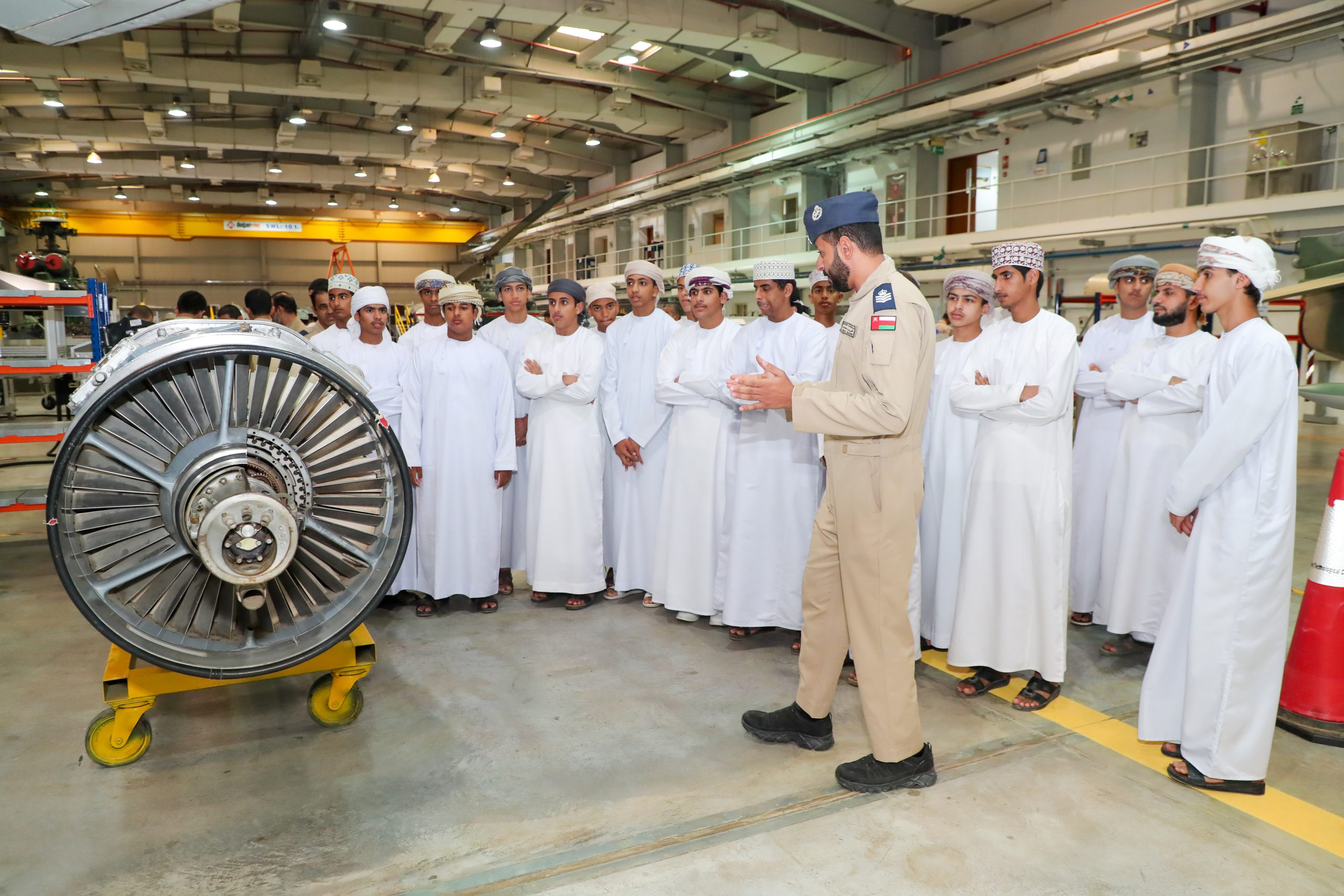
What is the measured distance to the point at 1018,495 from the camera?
3377mm

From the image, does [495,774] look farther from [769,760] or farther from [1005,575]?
[1005,575]

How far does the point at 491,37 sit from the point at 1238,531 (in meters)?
14.0

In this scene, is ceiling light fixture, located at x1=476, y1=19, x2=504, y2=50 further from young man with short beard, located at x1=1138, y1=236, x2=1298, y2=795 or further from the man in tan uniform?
young man with short beard, located at x1=1138, y1=236, x2=1298, y2=795

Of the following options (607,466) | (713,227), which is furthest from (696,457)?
(713,227)

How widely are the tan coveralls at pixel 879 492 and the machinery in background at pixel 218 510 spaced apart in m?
1.44

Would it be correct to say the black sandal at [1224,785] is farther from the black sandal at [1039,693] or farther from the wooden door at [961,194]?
the wooden door at [961,194]

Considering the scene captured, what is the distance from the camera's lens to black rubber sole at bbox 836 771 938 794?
2701 mm

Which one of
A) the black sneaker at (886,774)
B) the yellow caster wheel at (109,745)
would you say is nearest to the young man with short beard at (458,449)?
the yellow caster wheel at (109,745)

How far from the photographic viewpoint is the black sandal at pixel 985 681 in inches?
137

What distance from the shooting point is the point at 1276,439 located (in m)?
2.60

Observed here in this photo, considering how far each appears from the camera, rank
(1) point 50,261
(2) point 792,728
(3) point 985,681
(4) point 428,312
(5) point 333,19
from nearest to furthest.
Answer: (2) point 792,728
(3) point 985,681
(4) point 428,312
(1) point 50,261
(5) point 333,19

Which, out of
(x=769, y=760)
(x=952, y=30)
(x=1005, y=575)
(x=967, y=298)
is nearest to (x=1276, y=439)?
(x=1005, y=575)

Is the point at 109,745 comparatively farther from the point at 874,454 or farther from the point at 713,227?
the point at 713,227

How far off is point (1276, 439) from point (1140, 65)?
35.2 ft
